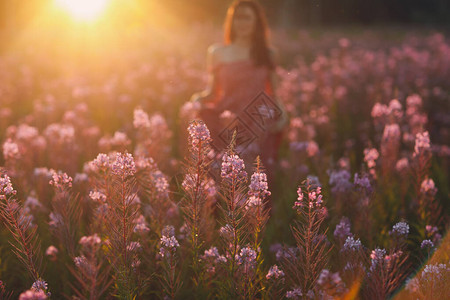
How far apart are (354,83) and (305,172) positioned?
13.6ft

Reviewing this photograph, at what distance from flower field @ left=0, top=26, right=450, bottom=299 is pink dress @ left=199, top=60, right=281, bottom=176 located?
1.13ft

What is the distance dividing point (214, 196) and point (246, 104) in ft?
6.14

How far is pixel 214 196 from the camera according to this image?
128 inches

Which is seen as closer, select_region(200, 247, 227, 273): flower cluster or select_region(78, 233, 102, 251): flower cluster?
select_region(78, 233, 102, 251): flower cluster

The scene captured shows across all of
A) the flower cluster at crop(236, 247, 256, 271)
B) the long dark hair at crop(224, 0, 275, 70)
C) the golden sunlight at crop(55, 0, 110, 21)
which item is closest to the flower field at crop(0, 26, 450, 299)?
the flower cluster at crop(236, 247, 256, 271)

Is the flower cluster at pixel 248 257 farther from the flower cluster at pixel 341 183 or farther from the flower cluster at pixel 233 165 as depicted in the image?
the flower cluster at pixel 341 183

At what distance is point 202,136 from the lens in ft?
6.87

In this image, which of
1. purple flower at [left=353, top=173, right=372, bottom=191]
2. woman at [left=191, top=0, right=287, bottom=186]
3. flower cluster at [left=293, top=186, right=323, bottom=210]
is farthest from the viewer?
woman at [left=191, top=0, right=287, bottom=186]

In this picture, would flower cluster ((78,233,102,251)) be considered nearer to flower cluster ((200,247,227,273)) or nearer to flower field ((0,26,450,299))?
flower field ((0,26,450,299))

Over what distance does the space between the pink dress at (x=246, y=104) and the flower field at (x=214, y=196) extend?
1.13 feet

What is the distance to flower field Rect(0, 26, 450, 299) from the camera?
2154mm

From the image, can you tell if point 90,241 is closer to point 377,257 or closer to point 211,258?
point 211,258

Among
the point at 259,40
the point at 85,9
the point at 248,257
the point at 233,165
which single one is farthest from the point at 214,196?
the point at 85,9

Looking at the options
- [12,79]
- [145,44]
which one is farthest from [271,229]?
[145,44]
